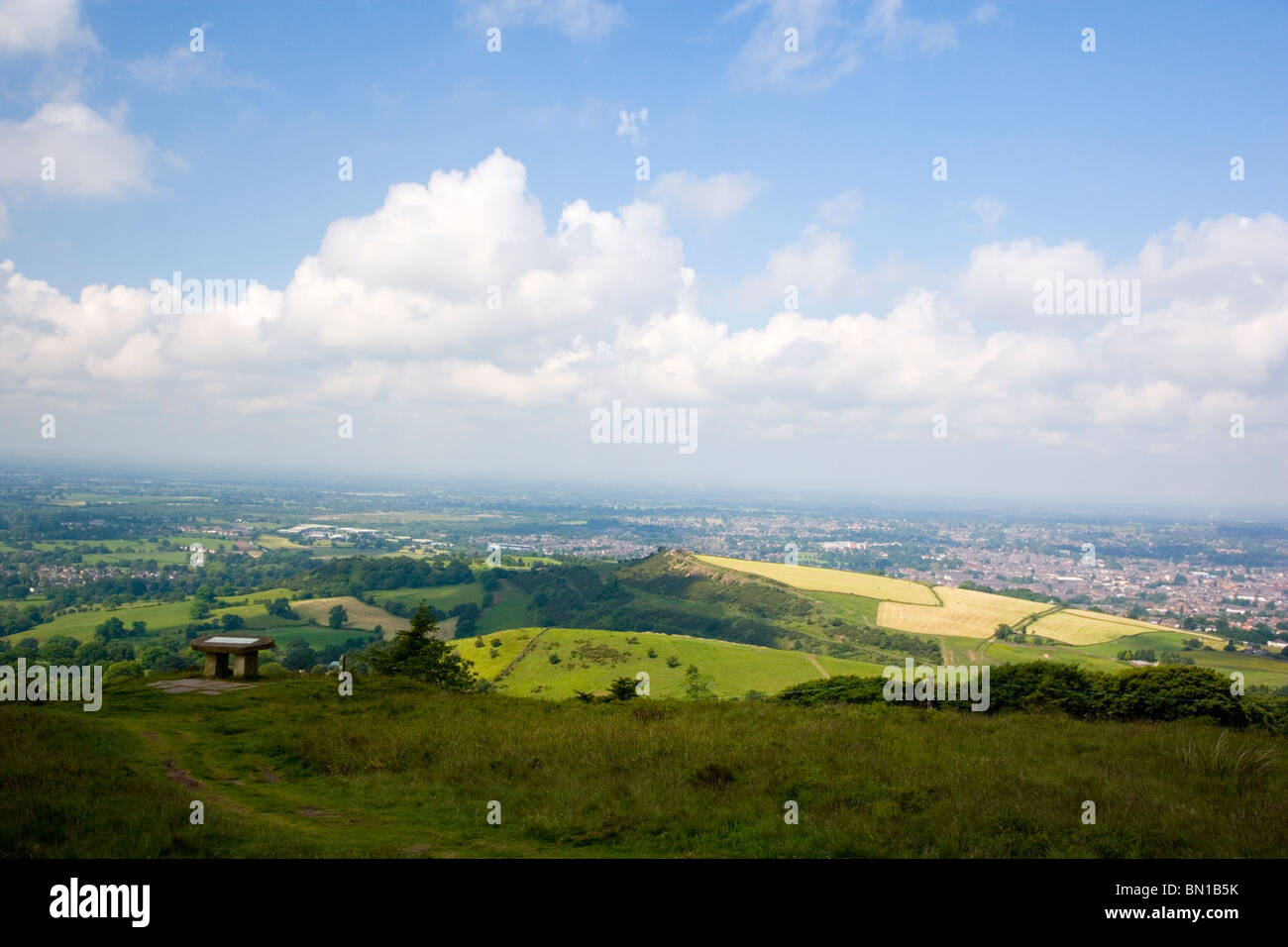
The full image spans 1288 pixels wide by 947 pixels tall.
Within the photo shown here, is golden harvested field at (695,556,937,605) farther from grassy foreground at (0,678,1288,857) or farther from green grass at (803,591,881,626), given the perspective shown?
grassy foreground at (0,678,1288,857)

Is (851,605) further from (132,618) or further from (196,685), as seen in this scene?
(132,618)

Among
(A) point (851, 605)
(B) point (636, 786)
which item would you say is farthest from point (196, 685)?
(A) point (851, 605)

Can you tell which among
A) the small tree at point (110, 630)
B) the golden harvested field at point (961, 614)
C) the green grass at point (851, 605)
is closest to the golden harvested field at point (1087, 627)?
the golden harvested field at point (961, 614)

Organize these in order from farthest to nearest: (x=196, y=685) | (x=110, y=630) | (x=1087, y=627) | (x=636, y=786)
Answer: (x=1087, y=627)
(x=110, y=630)
(x=196, y=685)
(x=636, y=786)

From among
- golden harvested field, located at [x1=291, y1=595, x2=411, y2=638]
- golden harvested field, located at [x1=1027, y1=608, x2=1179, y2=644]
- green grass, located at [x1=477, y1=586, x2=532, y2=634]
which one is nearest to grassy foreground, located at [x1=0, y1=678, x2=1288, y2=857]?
golden harvested field, located at [x1=1027, y1=608, x2=1179, y2=644]

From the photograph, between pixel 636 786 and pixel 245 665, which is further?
pixel 245 665

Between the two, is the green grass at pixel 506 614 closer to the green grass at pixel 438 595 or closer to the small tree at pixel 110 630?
the green grass at pixel 438 595

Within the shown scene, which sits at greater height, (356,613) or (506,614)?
(356,613)
